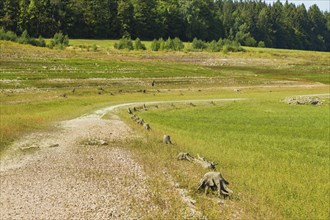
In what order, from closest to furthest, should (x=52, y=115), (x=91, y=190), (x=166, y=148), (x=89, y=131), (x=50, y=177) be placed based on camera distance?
(x=91, y=190)
(x=50, y=177)
(x=166, y=148)
(x=89, y=131)
(x=52, y=115)

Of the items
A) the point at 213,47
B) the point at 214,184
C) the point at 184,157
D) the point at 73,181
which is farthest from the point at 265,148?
the point at 213,47

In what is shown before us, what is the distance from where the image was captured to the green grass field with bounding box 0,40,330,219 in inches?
854

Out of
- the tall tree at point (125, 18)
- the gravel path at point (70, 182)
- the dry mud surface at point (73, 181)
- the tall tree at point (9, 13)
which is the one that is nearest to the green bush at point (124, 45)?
the tall tree at point (125, 18)

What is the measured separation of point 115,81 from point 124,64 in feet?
79.4

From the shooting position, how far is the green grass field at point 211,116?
21.7m

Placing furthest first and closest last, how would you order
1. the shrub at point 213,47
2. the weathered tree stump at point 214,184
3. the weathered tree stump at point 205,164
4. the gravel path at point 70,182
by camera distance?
the shrub at point 213,47, the weathered tree stump at point 205,164, the weathered tree stump at point 214,184, the gravel path at point 70,182

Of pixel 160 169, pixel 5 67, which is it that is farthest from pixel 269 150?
pixel 5 67

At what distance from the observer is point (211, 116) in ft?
170

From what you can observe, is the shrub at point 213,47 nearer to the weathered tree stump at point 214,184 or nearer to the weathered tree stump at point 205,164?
the weathered tree stump at point 205,164

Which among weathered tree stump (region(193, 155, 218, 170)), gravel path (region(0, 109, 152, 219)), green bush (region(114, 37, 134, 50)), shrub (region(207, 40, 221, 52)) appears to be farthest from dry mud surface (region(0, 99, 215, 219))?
shrub (region(207, 40, 221, 52))

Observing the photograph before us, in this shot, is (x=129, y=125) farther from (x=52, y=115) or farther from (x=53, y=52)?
(x=53, y=52)

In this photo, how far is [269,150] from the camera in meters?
32.1

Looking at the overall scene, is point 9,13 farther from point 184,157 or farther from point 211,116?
point 184,157

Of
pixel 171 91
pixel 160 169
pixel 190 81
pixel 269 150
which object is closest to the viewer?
pixel 160 169
